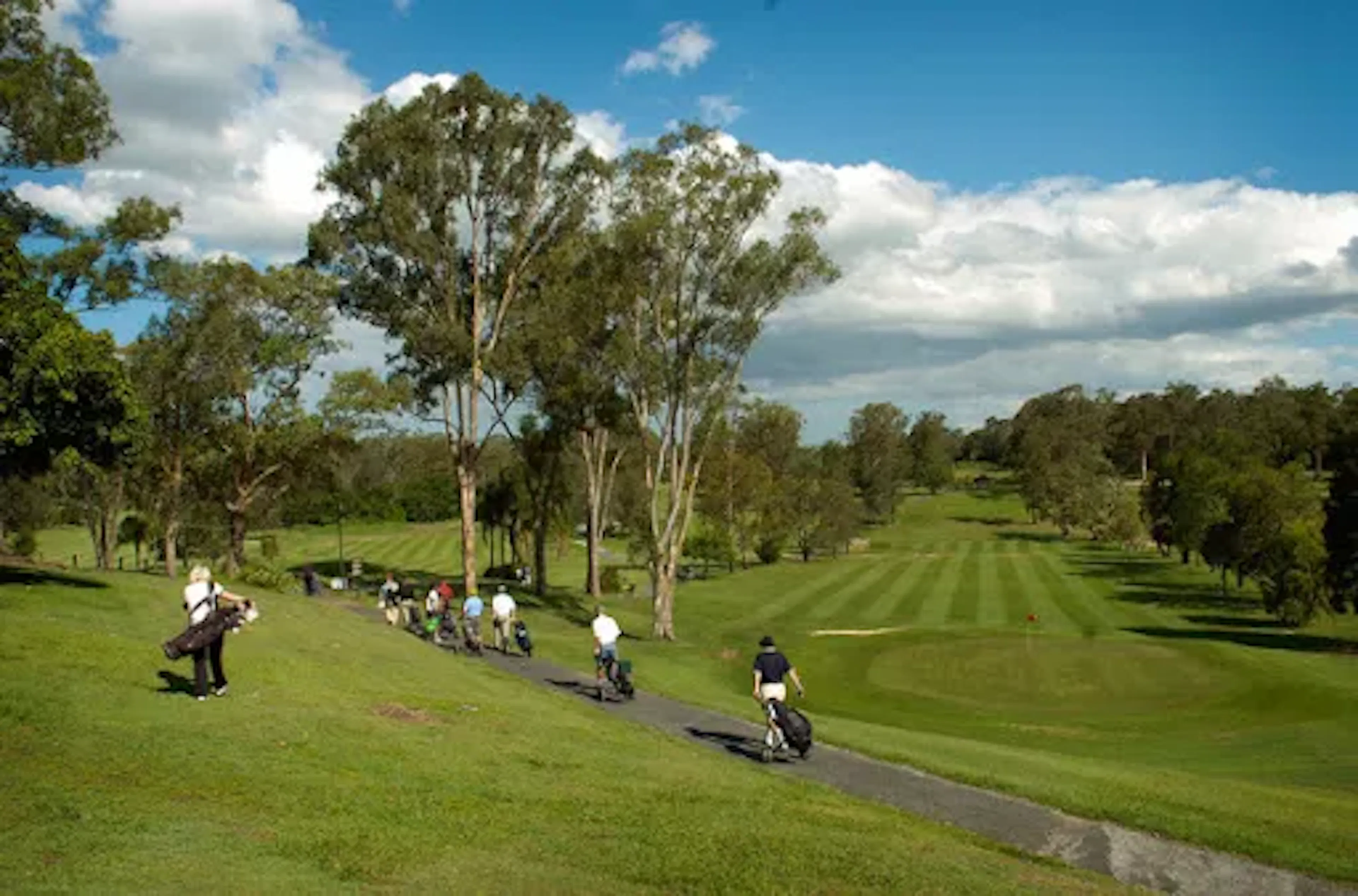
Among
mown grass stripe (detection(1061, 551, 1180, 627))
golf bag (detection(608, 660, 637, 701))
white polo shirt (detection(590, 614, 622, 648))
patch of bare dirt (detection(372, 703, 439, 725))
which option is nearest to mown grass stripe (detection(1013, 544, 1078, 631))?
mown grass stripe (detection(1061, 551, 1180, 627))

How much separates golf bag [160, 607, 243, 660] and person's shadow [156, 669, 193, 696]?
0.99 m

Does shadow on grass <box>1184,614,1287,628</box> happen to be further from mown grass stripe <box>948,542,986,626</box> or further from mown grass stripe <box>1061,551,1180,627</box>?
mown grass stripe <box>948,542,986,626</box>

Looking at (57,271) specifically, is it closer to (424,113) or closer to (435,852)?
(424,113)

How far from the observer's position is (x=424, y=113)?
4134cm

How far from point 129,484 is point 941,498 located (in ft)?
429

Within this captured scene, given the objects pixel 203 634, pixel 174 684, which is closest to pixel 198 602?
pixel 203 634

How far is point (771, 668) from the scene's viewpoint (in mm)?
17859

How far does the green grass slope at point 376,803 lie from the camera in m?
9.29

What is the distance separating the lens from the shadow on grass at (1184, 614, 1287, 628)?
5344cm

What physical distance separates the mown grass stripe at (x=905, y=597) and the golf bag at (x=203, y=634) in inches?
1595

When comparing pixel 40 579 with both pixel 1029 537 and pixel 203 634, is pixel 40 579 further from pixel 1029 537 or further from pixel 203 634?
pixel 1029 537

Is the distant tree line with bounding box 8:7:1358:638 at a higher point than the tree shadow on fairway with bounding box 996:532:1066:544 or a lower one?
higher

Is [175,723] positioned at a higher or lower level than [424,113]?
lower

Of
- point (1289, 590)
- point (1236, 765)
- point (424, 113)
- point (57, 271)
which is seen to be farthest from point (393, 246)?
point (1289, 590)
